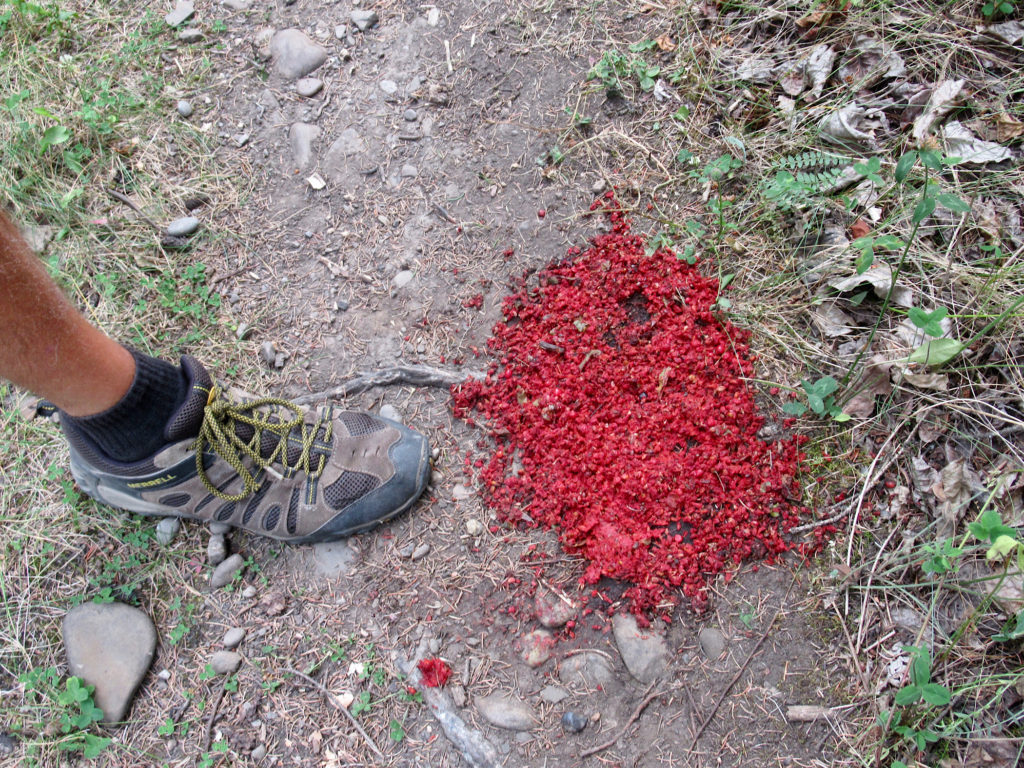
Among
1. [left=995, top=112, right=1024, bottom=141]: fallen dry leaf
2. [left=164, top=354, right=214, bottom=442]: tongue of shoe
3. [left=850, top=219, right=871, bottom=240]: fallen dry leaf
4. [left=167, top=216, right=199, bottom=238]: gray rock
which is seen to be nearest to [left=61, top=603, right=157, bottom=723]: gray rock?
[left=164, top=354, right=214, bottom=442]: tongue of shoe

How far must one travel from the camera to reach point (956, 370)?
2.33 metres

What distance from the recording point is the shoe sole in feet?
8.16

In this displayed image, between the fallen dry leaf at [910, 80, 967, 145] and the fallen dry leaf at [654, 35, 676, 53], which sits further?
the fallen dry leaf at [654, 35, 676, 53]

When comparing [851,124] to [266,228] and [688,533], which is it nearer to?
[688,533]

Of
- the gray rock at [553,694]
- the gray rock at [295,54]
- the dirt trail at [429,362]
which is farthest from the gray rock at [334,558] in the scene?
the gray rock at [295,54]

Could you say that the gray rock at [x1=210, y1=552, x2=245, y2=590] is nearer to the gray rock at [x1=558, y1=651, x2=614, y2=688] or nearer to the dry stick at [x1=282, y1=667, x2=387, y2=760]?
the dry stick at [x1=282, y1=667, x2=387, y2=760]

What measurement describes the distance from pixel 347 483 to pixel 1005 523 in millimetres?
2195

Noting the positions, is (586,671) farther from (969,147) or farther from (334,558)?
(969,147)

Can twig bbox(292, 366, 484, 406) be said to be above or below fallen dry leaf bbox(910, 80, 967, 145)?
below

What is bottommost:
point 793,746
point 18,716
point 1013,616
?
point 793,746

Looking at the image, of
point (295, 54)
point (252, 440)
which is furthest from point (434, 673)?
point (295, 54)

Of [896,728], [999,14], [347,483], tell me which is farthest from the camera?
[999,14]

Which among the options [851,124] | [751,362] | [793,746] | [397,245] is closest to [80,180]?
[397,245]

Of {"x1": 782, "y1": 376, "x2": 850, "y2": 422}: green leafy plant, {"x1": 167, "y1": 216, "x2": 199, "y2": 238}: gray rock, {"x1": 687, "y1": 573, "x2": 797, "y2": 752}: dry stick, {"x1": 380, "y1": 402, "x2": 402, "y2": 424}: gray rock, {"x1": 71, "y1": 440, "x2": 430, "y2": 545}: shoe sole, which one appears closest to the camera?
{"x1": 687, "y1": 573, "x2": 797, "y2": 752}: dry stick
